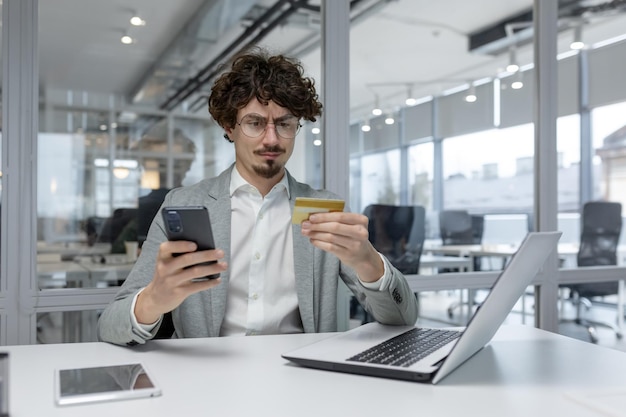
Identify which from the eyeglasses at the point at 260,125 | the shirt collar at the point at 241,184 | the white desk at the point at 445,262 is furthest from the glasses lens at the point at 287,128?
the white desk at the point at 445,262

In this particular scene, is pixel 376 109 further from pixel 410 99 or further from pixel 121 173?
pixel 121 173

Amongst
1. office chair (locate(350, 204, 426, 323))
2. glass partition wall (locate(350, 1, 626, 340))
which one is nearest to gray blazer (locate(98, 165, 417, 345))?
office chair (locate(350, 204, 426, 323))

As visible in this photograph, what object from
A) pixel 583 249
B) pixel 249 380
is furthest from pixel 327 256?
pixel 583 249

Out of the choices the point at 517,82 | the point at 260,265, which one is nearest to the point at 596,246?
the point at 517,82

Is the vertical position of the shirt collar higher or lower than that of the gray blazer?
higher

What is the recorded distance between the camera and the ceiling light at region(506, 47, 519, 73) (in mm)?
2639

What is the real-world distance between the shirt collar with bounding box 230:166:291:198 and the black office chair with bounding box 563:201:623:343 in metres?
1.76

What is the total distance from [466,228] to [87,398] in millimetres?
2068

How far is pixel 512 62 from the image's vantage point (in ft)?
8.68

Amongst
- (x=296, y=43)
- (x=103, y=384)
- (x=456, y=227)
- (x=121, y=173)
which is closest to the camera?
(x=103, y=384)

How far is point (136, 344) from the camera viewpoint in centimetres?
116

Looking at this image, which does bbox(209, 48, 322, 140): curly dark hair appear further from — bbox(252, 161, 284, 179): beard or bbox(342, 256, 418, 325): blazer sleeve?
bbox(342, 256, 418, 325): blazer sleeve

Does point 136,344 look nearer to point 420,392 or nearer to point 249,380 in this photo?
point 249,380

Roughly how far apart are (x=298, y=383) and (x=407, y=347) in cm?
29
